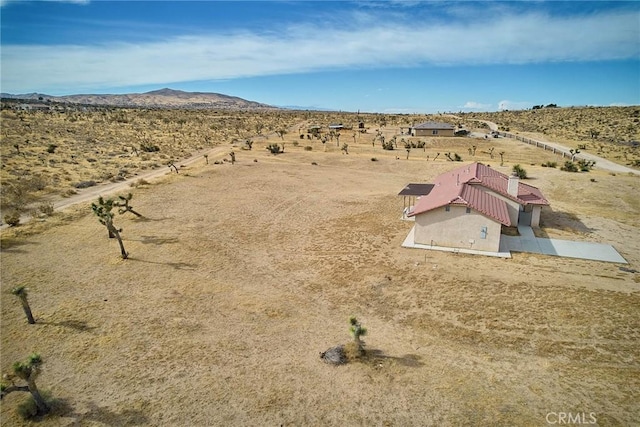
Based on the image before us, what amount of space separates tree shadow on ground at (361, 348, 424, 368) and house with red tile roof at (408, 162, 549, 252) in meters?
10.5

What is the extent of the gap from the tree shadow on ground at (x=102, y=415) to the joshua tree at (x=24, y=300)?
545cm

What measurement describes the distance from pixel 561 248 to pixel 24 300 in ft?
90.6

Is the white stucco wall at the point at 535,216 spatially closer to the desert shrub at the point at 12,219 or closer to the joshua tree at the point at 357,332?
the joshua tree at the point at 357,332

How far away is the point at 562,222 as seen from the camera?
28.0 m

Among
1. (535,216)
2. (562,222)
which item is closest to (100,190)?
(535,216)

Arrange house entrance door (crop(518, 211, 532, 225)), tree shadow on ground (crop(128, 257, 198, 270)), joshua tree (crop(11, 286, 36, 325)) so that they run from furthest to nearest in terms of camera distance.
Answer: house entrance door (crop(518, 211, 532, 225))
tree shadow on ground (crop(128, 257, 198, 270))
joshua tree (crop(11, 286, 36, 325))

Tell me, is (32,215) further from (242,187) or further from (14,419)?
(14,419)

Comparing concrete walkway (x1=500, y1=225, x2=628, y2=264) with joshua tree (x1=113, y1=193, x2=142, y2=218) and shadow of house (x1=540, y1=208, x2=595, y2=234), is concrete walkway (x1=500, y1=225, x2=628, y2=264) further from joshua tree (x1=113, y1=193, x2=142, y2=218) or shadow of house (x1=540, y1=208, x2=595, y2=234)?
joshua tree (x1=113, y1=193, x2=142, y2=218)

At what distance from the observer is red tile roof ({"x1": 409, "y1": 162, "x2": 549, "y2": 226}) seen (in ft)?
72.6

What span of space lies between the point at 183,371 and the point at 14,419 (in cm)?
474

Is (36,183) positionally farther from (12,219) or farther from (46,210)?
(12,219)

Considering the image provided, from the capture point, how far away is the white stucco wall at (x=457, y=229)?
2222 centimetres

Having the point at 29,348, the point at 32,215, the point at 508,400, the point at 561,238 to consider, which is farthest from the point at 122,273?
the point at 561,238

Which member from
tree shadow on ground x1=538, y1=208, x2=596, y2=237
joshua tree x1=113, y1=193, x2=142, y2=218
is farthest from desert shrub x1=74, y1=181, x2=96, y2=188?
tree shadow on ground x1=538, y1=208, x2=596, y2=237
